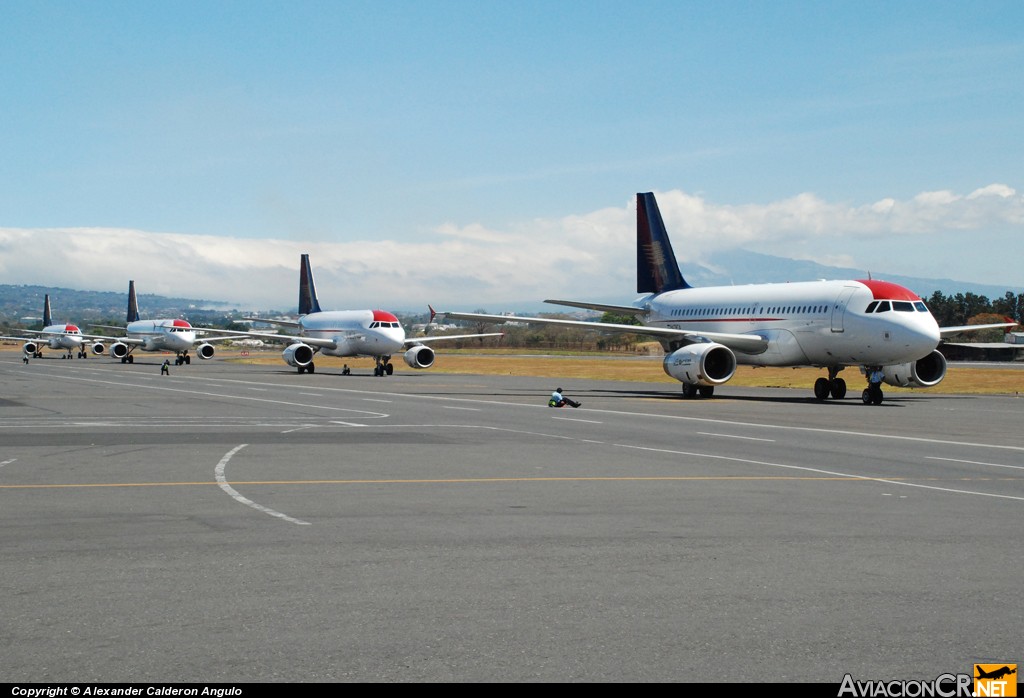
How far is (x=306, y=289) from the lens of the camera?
272ft

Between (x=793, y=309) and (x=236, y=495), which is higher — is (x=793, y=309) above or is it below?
above

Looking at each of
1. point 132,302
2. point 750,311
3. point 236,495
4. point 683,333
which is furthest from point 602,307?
point 132,302

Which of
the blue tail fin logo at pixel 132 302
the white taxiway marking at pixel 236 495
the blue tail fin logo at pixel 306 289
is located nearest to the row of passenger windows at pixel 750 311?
the white taxiway marking at pixel 236 495

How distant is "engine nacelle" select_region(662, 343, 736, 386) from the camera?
3819 centimetres

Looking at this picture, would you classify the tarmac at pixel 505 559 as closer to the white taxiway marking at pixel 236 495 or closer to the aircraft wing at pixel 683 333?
the white taxiway marking at pixel 236 495

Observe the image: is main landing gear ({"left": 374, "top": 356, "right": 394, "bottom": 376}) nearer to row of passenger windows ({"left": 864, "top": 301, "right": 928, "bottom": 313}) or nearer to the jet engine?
row of passenger windows ({"left": 864, "top": 301, "right": 928, "bottom": 313})

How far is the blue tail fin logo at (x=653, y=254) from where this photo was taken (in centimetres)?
5038

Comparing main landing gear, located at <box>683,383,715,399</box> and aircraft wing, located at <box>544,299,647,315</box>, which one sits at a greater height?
aircraft wing, located at <box>544,299,647,315</box>

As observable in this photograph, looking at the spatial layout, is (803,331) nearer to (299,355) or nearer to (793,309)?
(793,309)

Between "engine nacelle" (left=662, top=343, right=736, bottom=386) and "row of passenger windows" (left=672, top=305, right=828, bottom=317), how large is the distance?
254 cm

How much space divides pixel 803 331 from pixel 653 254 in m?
13.7

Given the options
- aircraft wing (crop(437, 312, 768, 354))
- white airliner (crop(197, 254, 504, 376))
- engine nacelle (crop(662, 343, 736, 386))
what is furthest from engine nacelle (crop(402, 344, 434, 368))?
engine nacelle (crop(662, 343, 736, 386))

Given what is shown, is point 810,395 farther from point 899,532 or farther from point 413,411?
point 899,532

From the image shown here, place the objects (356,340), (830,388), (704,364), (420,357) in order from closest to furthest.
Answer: (704,364), (830,388), (420,357), (356,340)
